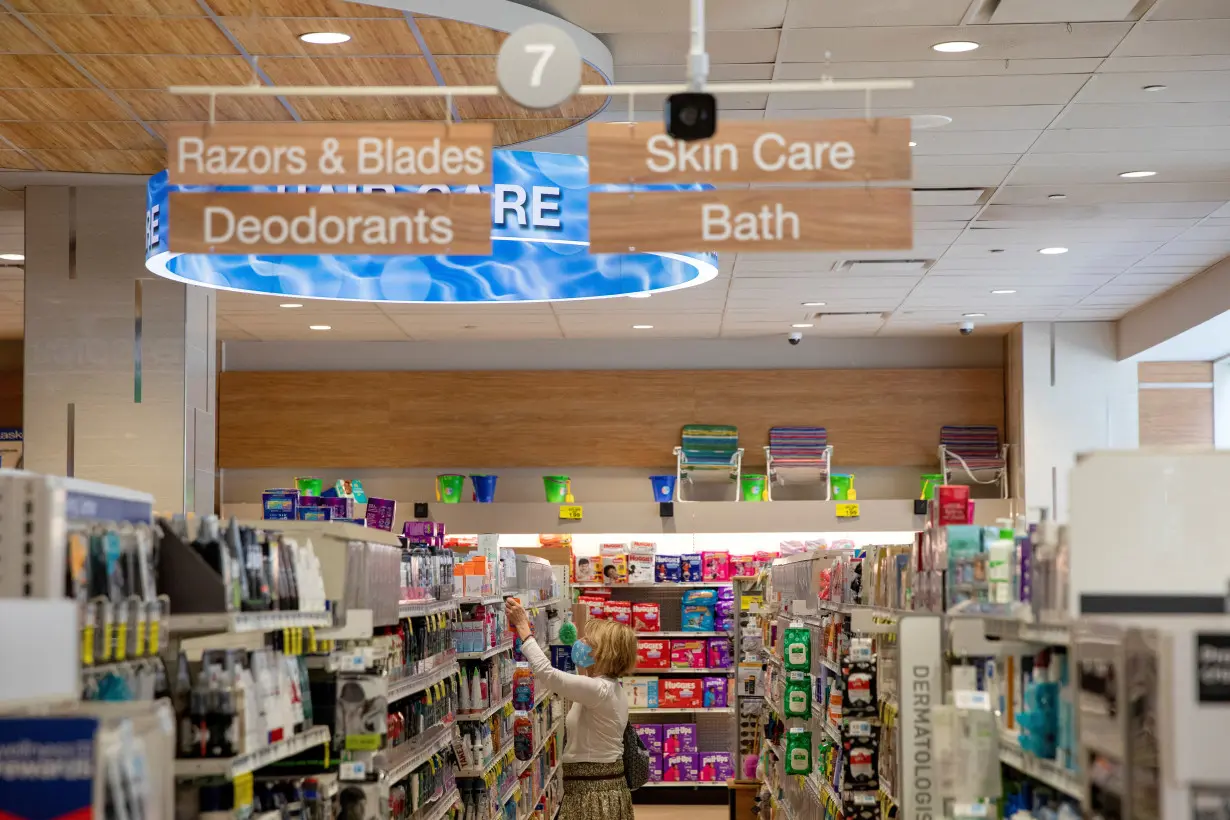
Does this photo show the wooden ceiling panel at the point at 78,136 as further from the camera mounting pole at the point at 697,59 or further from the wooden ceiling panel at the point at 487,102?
the camera mounting pole at the point at 697,59

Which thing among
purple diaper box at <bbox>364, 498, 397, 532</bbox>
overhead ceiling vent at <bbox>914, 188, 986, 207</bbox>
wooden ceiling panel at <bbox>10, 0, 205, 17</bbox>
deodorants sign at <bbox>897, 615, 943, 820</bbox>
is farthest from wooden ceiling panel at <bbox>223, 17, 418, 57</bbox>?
overhead ceiling vent at <bbox>914, 188, 986, 207</bbox>

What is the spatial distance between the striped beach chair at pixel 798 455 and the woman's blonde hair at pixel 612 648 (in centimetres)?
643

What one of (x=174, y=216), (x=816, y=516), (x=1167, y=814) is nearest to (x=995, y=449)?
(x=816, y=516)

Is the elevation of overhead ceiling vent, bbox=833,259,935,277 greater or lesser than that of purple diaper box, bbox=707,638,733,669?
greater

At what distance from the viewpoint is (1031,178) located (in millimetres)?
8016

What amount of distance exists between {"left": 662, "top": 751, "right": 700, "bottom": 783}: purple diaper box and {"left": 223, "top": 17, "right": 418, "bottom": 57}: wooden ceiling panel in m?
8.64

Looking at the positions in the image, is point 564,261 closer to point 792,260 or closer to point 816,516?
point 792,260

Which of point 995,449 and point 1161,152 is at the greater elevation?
point 1161,152

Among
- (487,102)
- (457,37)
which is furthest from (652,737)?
(457,37)

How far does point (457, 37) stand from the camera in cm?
542

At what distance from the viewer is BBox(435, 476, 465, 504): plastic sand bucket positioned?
527 inches

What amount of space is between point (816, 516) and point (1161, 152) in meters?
6.04

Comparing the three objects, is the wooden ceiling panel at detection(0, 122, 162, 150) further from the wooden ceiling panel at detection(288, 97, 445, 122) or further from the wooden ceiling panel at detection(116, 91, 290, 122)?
the wooden ceiling panel at detection(288, 97, 445, 122)

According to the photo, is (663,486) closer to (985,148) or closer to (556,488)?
(556,488)
